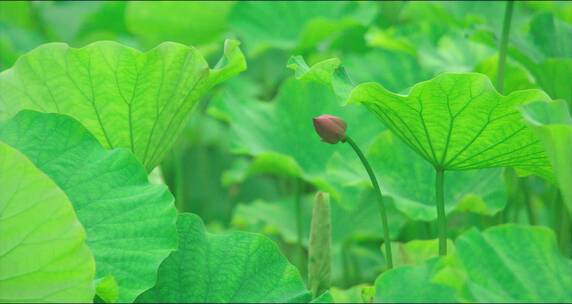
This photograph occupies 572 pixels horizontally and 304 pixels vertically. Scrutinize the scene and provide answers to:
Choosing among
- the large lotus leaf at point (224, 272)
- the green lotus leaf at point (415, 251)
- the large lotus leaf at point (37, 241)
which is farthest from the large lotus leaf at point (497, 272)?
the green lotus leaf at point (415, 251)

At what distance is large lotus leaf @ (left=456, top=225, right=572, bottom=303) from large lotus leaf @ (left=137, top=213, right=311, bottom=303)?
0.18 meters

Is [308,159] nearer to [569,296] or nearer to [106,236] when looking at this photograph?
[106,236]

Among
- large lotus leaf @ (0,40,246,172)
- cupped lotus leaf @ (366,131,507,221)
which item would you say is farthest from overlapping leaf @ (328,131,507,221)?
large lotus leaf @ (0,40,246,172)

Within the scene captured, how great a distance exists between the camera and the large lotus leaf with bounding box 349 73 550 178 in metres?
1.04

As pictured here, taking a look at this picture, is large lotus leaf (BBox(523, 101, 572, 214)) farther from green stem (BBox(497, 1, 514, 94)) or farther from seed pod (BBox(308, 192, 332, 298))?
green stem (BBox(497, 1, 514, 94))

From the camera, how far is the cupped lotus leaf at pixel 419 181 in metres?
1.47

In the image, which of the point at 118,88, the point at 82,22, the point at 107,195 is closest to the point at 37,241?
the point at 107,195

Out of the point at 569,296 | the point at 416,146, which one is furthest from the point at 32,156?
the point at 569,296

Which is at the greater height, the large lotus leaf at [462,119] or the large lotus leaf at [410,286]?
the large lotus leaf at [462,119]

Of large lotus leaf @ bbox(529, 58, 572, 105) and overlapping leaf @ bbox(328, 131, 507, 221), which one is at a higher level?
large lotus leaf @ bbox(529, 58, 572, 105)

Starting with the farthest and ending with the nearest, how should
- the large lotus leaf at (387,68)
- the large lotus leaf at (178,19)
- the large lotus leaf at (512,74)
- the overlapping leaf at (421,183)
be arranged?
the large lotus leaf at (178,19) → the large lotus leaf at (387,68) → the large lotus leaf at (512,74) → the overlapping leaf at (421,183)

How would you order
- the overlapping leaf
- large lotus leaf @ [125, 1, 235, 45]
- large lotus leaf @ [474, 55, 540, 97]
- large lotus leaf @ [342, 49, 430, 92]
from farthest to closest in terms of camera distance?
1. large lotus leaf @ [125, 1, 235, 45]
2. large lotus leaf @ [342, 49, 430, 92]
3. large lotus leaf @ [474, 55, 540, 97]
4. the overlapping leaf

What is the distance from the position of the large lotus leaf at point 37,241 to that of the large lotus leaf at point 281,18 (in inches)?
47.0

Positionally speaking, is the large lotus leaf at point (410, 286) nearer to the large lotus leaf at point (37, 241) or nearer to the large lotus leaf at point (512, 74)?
the large lotus leaf at point (37, 241)
